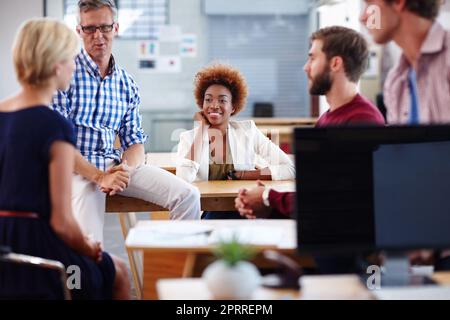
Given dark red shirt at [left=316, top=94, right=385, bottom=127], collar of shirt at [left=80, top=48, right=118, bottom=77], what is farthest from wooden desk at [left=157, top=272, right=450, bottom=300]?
collar of shirt at [left=80, top=48, right=118, bottom=77]

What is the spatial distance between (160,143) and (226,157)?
5.94 metres

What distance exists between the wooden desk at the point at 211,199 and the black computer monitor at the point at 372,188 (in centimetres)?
141

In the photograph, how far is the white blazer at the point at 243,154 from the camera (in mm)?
3969

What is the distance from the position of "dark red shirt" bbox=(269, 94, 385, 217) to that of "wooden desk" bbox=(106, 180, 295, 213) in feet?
2.44

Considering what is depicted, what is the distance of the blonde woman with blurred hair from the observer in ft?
7.05

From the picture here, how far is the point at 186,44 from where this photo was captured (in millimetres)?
10047

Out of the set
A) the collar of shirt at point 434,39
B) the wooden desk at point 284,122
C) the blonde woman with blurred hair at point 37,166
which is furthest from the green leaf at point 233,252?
the wooden desk at point 284,122

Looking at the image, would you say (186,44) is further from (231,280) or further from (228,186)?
(231,280)

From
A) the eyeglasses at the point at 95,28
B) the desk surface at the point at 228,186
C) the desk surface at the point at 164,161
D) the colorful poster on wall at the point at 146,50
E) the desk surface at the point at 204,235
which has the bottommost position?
the desk surface at the point at 204,235

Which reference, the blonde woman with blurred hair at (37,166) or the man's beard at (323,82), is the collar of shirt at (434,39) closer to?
the man's beard at (323,82)

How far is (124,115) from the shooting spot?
12.5 feet

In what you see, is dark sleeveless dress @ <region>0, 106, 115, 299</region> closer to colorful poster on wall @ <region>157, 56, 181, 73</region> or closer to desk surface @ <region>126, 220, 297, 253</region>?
desk surface @ <region>126, 220, 297, 253</region>

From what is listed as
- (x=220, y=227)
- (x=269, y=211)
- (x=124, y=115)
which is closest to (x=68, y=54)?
(x=220, y=227)

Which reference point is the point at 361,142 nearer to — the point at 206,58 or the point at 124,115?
the point at 124,115
